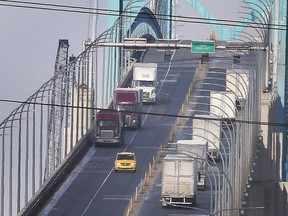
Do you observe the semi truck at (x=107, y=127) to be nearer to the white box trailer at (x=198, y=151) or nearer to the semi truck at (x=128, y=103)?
the semi truck at (x=128, y=103)

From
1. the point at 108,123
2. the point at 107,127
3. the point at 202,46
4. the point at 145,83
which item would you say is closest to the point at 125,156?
the point at 108,123

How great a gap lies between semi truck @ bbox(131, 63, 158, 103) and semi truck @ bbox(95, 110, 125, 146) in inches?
948

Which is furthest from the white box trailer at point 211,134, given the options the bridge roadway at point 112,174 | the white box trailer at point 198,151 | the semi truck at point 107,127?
the semi truck at point 107,127

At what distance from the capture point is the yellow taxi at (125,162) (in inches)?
4528

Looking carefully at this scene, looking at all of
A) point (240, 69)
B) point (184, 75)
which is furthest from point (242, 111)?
point (184, 75)

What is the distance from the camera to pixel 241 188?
104562mm

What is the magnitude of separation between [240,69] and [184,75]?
83.9 ft

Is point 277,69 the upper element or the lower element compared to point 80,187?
upper

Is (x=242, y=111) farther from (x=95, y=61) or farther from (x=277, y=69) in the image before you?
(x=277, y=69)

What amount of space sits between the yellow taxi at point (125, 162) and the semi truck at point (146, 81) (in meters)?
33.8

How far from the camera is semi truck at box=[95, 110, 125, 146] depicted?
404ft

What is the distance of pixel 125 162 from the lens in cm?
11531

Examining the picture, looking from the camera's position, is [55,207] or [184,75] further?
[184,75]

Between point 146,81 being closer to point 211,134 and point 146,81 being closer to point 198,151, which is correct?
point 211,134
